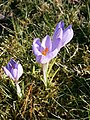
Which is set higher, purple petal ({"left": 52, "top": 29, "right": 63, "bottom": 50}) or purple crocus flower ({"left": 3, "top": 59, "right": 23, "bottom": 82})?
purple petal ({"left": 52, "top": 29, "right": 63, "bottom": 50})

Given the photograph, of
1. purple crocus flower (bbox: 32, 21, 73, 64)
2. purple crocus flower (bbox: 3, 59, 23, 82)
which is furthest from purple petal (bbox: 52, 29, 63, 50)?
purple crocus flower (bbox: 3, 59, 23, 82)

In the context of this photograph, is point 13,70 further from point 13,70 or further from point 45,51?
point 45,51

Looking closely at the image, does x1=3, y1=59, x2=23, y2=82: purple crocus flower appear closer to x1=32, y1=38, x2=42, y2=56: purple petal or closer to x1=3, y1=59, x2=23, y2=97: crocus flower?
x1=3, y1=59, x2=23, y2=97: crocus flower

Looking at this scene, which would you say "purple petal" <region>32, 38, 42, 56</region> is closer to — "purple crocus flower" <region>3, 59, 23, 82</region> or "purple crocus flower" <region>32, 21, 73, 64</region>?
"purple crocus flower" <region>32, 21, 73, 64</region>

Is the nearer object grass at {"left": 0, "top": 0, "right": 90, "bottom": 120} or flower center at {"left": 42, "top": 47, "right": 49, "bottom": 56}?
flower center at {"left": 42, "top": 47, "right": 49, "bottom": 56}

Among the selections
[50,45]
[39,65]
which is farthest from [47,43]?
[39,65]

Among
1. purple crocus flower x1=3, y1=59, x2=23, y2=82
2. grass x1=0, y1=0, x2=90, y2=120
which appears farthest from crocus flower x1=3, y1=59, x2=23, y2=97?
grass x1=0, y1=0, x2=90, y2=120

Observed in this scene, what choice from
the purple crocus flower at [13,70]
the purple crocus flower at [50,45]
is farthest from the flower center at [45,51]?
the purple crocus flower at [13,70]

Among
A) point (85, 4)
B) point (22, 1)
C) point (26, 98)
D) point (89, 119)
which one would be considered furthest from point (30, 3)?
point (89, 119)
